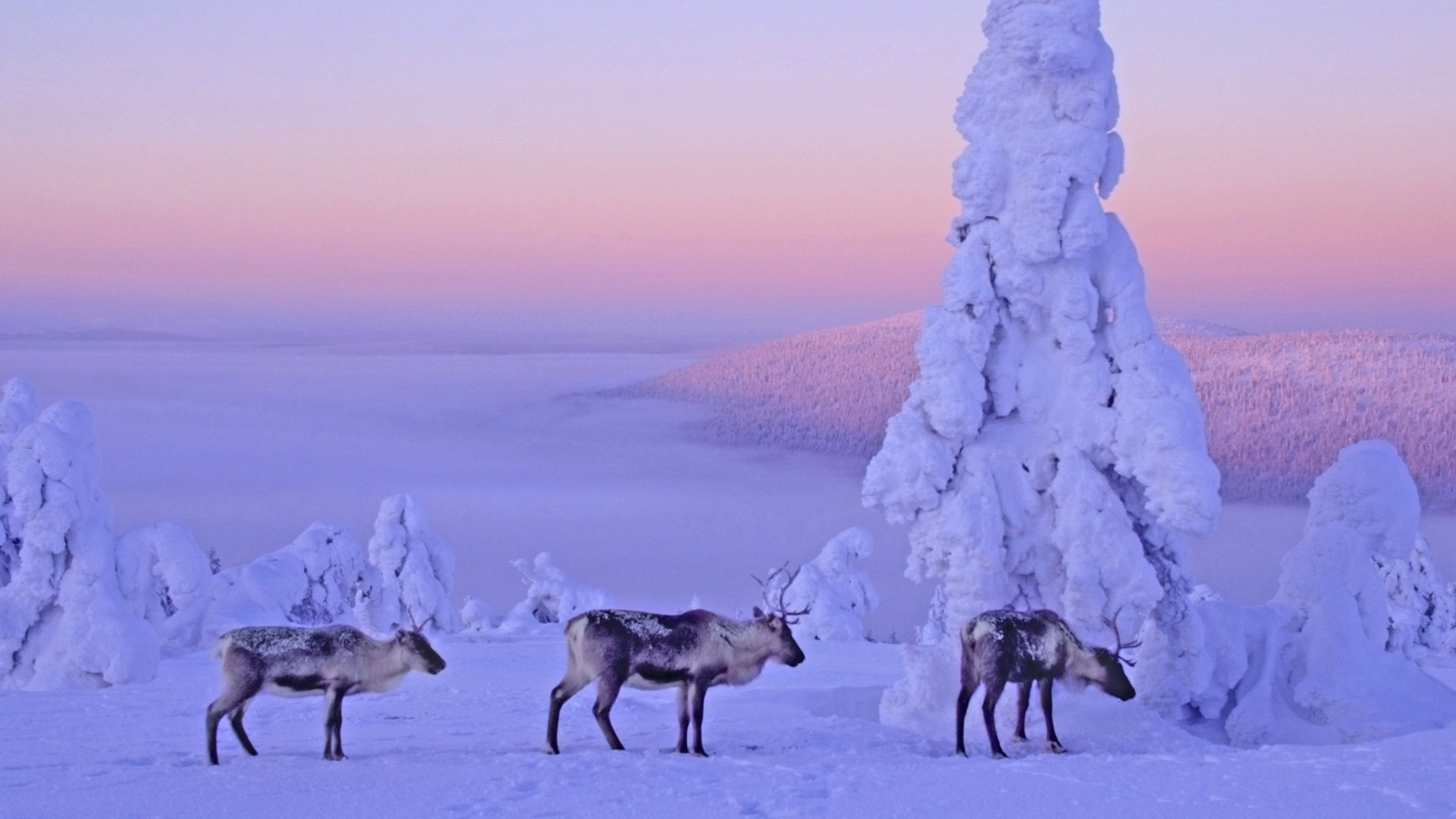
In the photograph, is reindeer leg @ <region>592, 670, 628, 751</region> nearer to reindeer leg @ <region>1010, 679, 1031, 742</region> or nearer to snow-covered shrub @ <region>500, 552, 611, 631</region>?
reindeer leg @ <region>1010, 679, 1031, 742</region>

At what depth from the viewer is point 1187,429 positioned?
1576cm

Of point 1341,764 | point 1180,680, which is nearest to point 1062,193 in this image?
point 1180,680

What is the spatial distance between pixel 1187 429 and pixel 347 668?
9.83m

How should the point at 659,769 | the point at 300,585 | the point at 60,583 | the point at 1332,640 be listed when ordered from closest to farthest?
the point at 659,769
the point at 1332,640
the point at 60,583
the point at 300,585

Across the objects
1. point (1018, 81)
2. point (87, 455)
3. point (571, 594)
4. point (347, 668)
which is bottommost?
point (571, 594)

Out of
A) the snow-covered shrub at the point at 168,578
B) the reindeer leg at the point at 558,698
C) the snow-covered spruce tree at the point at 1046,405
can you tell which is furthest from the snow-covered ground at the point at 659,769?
the snow-covered shrub at the point at 168,578

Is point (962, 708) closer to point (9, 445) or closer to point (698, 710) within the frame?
point (698, 710)

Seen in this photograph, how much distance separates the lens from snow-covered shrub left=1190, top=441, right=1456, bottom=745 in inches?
667

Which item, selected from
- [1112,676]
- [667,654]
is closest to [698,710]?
[667,654]

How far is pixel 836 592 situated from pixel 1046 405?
737 inches

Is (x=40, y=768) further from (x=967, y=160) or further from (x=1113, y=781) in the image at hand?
(x=967, y=160)

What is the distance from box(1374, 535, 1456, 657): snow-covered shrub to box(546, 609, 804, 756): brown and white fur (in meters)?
27.3

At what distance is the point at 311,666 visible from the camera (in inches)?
462

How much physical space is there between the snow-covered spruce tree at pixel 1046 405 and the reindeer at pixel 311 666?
6.14 metres
